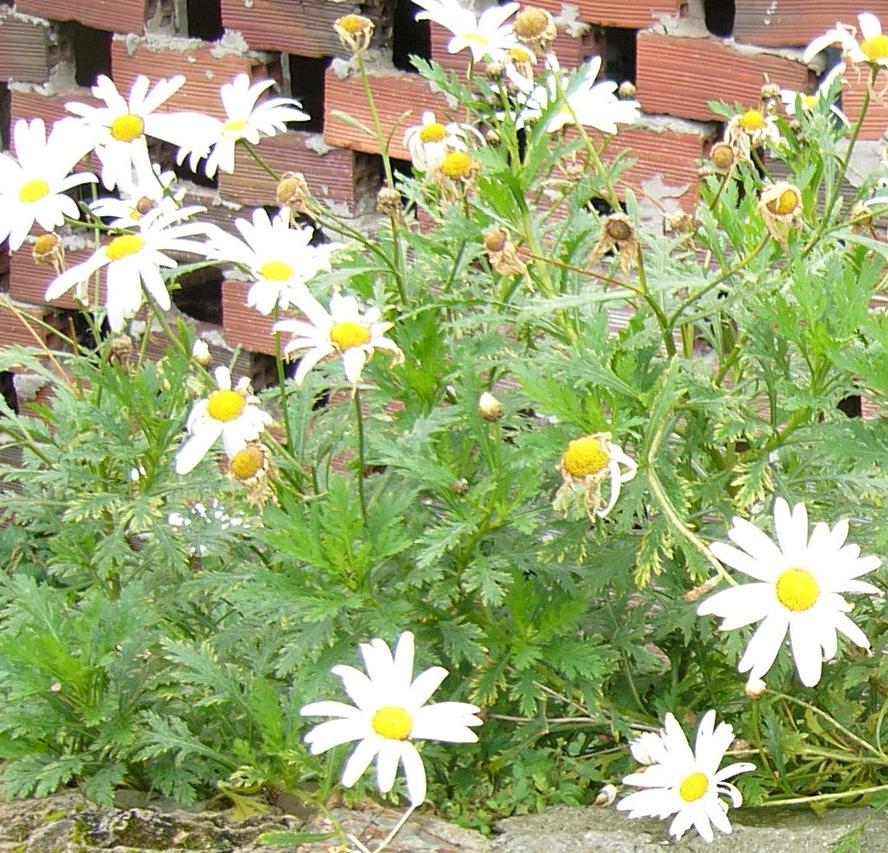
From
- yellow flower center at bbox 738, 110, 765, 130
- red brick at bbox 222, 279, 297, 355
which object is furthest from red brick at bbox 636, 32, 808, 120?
red brick at bbox 222, 279, 297, 355

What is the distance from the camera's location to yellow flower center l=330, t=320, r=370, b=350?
3.36 ft

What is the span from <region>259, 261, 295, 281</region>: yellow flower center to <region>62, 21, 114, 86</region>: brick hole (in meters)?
1.82

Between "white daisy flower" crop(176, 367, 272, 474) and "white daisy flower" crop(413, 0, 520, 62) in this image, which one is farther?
"white daisy flower" crop(413, 0, 520, 62)

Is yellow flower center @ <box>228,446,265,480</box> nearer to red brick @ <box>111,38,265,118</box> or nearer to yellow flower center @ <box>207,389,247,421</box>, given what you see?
yellow flower center @ <box>207,389,247,421</box>

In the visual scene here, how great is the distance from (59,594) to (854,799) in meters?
0.80

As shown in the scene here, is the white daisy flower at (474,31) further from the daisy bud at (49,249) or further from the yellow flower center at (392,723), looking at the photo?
the yellow flower center at (392,723)

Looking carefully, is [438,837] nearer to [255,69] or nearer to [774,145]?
[774,145]

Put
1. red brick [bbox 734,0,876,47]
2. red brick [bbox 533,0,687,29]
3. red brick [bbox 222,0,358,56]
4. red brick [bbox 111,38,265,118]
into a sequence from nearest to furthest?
red brick [bbox 734,0,876,47], red brick [bbox 533,0,687,29], red brick [bbox 222,0,358,56], red brick [bbox 111,38,265,118]

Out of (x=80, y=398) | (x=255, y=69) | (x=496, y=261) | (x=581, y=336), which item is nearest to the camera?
(x=496, y=261)

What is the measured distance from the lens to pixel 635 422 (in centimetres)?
103

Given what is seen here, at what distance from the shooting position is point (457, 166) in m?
1.12

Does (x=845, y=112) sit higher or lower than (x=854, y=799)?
higher

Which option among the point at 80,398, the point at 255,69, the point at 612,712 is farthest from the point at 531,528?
the point at 255,69

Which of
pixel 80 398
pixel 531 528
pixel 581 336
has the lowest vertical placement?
pixel 80 398
